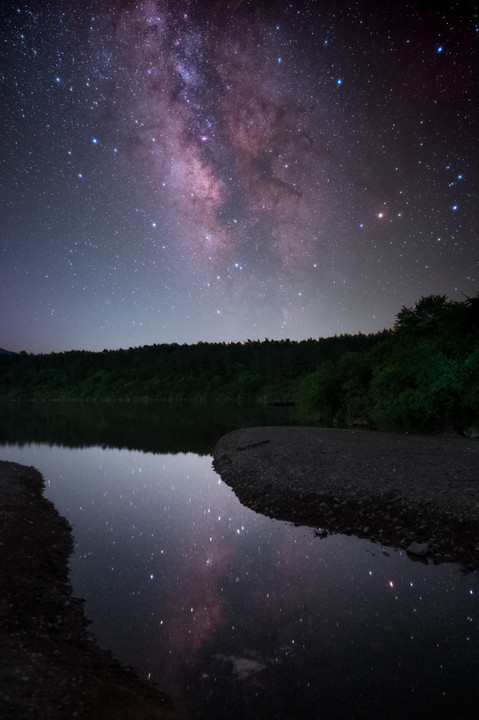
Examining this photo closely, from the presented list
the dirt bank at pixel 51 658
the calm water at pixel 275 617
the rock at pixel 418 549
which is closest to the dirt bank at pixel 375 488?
the rock at pixel 418 549

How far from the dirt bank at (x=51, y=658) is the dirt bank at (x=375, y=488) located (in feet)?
25.0

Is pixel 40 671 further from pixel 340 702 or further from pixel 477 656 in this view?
pixel 477 656

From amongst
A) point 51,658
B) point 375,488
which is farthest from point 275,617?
point 375,488

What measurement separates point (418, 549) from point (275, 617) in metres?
4.70

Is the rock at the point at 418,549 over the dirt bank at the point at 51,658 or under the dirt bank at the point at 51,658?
over

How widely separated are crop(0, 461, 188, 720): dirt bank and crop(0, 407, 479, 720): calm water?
422 mm

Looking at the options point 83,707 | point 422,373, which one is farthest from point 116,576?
point 422,373

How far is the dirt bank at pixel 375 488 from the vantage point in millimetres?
11906

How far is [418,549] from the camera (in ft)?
36.0

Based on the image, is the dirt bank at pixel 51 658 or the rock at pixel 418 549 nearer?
the dirt bank at pixel 51 658

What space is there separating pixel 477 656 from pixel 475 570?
3.44 metres

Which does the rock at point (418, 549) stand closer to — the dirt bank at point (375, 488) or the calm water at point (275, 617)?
the dirt bank at point (375, 488)

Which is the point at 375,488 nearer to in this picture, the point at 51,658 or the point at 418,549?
the point at 418,549

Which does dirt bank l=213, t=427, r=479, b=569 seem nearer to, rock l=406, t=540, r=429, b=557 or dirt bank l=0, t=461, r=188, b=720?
rock l=406, t=540, r=429, b=557
